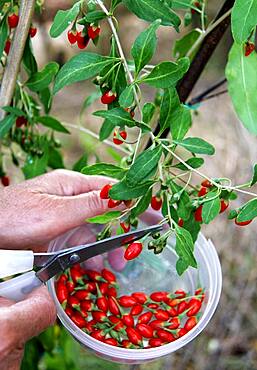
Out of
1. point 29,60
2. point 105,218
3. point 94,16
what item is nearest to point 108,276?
point 105,218

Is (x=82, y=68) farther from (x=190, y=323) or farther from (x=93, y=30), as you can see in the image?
(x=190, y=323)

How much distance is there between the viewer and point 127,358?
1.02 meters

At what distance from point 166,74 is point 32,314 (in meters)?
0.37

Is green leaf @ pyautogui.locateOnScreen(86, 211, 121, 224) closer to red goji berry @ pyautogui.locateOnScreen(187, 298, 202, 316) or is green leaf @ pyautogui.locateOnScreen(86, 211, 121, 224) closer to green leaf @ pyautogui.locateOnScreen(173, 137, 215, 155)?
green leaf @ pyautogui.locateOnScreen(173, 137, 215, 155)

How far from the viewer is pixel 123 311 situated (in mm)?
1160

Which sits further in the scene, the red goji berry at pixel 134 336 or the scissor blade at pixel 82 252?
the red goji berry at pixel 134 336

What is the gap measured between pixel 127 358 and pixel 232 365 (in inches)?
48.3

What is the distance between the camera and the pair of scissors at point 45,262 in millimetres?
966

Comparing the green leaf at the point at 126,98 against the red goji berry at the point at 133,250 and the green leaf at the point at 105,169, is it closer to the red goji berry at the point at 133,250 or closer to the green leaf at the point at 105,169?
the green leaf at the point at 105,169

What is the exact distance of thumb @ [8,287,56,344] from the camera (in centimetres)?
93

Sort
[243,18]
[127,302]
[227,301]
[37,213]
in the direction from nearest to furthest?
[243,18]
[37,213]
[127,302]
[227,301]

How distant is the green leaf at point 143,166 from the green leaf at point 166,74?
0.08m

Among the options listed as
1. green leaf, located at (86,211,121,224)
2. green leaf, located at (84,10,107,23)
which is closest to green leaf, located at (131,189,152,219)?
green leaf, located at (86,211,121,224)

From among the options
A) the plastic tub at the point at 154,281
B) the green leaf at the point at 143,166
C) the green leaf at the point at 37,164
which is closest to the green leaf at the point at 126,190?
the green leaf at the point at 143,166
